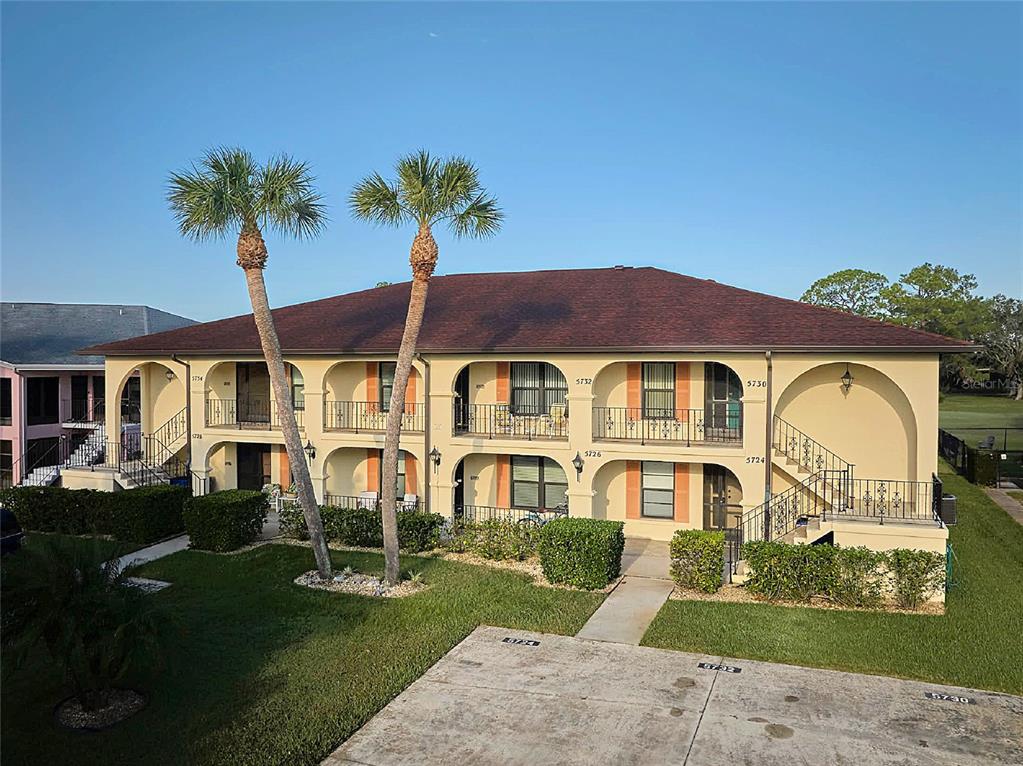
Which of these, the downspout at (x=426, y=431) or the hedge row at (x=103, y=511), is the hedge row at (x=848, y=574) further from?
the hedge row at (x=103, y=511)

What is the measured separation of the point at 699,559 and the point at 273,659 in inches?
281

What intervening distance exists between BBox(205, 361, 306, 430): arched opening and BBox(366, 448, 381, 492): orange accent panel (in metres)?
2.47

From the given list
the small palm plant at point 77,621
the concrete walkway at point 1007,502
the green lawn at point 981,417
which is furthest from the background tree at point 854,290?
the small palm plant at point 77,621

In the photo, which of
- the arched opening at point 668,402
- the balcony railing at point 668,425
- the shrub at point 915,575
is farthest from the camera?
the arched opening at point 668,402

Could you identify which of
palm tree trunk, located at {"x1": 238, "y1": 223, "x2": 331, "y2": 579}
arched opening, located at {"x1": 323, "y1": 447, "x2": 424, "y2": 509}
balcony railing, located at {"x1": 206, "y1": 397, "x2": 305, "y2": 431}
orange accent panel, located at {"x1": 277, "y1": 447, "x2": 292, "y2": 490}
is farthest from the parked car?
orange accent panel, located at {"x1": 277, "y1": 447, "x2": 292, "y2": 490}

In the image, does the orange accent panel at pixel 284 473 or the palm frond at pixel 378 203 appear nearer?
the palm frond at pixel 378 203

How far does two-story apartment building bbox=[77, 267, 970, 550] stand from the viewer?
48.9 feet

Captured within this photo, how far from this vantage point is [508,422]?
60.3 feet

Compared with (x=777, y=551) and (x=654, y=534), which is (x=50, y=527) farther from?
(x=777, y=551)

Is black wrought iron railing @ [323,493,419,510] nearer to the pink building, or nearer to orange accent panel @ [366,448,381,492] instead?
orange accent panel @ [366,448,381,492]

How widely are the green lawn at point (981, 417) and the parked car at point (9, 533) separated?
39.3m

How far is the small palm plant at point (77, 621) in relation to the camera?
7.88 metres

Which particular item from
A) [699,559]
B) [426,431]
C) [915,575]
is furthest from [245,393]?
[915,575]

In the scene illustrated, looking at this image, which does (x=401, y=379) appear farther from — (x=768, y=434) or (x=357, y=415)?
(x=768, y=434)
